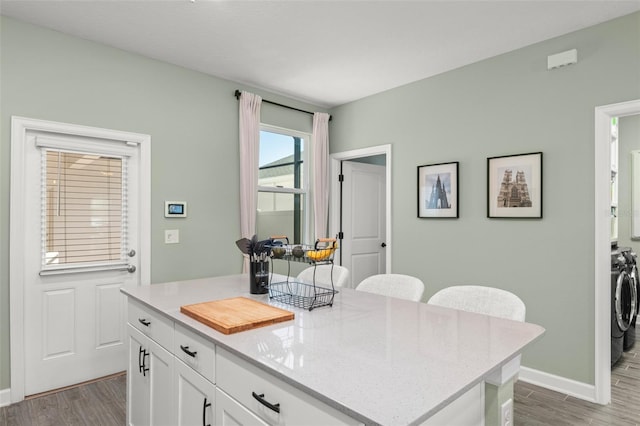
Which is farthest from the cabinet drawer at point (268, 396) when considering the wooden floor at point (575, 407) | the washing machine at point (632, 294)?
the washing machine at point (632, 294)

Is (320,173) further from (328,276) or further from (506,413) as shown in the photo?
(506,413)

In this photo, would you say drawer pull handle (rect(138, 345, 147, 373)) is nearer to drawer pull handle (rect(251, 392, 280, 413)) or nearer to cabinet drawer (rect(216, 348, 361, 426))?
cabinet drawer (rect(216, 348, 361, 426))

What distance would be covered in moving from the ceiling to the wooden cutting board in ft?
6.29

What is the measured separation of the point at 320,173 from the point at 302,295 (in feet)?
9.06

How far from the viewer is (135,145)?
3.24 metres

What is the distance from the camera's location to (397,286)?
7.29 ft

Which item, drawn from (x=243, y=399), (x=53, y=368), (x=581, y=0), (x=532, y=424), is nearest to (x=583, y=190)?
(x=581, y=0)

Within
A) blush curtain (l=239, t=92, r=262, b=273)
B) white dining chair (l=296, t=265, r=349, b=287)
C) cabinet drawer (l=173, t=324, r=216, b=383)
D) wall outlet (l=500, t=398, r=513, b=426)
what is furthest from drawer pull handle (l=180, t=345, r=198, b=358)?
blush curtain (l=239, t=92, r=262, b=273)

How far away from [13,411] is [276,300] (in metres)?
2.17

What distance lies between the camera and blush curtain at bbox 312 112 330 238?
4.52m

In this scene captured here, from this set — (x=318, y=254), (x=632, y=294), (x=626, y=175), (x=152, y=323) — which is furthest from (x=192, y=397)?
(x=626, y=175)

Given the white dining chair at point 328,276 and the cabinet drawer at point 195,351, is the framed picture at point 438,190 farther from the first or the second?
the cabinet drawer at point 195,351

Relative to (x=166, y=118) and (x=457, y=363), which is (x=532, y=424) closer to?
(x=457, y=363)

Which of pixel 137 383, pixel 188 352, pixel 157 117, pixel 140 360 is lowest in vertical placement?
pixel 137 383
